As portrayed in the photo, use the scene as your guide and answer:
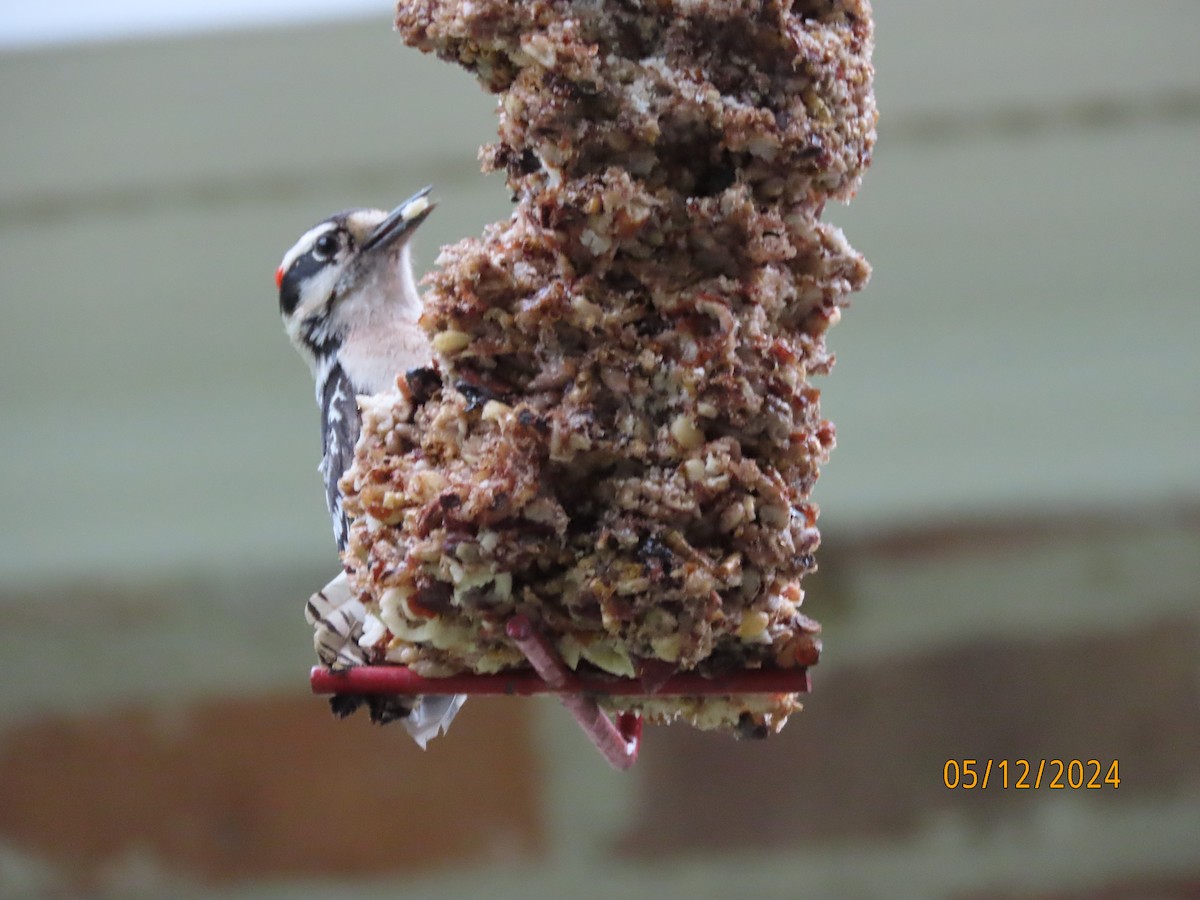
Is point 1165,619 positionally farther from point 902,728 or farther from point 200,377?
point 200,377

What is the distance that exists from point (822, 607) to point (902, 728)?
24cm

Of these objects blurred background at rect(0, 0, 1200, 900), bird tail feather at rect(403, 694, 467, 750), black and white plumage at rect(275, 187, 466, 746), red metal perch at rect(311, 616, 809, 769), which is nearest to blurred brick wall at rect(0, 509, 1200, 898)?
blurred background at rect(0, 0, 1200, 900)

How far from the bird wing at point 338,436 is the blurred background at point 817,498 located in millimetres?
969

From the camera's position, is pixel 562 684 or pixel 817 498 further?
pixel 817 498

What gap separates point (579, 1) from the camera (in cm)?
82

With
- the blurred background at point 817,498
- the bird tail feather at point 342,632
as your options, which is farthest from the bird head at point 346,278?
the blurred background at point 817,498

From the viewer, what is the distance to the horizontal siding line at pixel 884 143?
2.21m

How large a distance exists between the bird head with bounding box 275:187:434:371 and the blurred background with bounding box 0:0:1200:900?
890 millimetres

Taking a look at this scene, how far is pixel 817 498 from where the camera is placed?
7.10 ft

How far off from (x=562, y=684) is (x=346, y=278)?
2.01 ft
